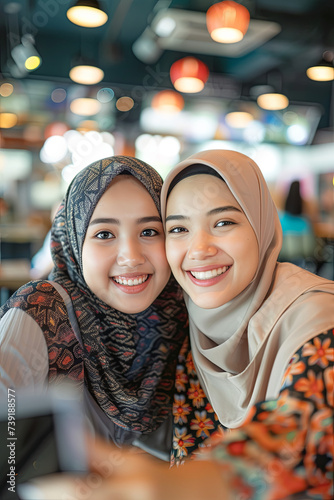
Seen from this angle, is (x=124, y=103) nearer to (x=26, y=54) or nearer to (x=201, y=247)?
(x=26, y=54)

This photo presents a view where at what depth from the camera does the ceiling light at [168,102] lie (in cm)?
620

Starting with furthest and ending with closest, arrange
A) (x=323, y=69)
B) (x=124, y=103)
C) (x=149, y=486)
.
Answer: (x=124, y=103) < (x=323, y=69) < (x=149, y=486)

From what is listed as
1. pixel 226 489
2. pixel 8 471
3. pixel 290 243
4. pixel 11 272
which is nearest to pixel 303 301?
pixel 226 489

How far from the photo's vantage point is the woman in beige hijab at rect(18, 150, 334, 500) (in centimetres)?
84

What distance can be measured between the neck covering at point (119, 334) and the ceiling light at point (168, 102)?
5.02 m

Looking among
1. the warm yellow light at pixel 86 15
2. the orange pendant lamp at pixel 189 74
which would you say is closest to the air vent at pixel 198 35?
the orange pendant lamp at pixel 189 74

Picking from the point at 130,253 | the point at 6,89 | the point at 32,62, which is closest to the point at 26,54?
the point at 32,62

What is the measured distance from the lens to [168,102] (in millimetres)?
6199

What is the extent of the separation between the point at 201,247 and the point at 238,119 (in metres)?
6.24

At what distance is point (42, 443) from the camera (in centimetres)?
109

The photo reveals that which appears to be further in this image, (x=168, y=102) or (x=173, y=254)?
(x=168, y=102)

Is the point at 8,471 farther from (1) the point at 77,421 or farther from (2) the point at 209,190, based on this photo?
(2) the point at 209,190

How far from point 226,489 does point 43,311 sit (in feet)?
2.23

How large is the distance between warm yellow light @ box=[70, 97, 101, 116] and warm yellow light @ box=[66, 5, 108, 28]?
208cm
